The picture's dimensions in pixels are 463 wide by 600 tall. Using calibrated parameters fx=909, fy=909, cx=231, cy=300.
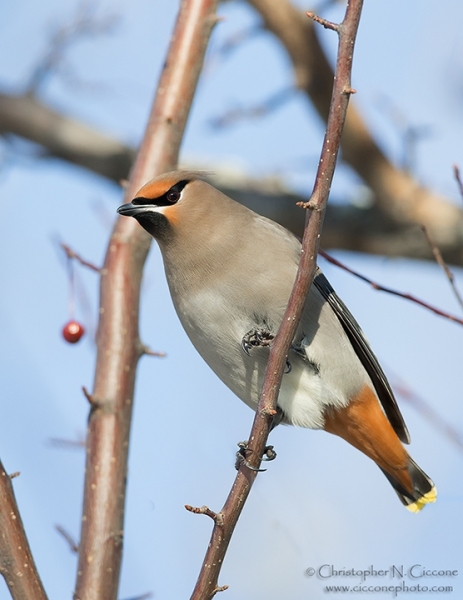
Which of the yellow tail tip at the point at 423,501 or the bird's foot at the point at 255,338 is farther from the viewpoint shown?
the yellow tail tip at the point at 423,501

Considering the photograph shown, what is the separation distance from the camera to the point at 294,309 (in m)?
2.89

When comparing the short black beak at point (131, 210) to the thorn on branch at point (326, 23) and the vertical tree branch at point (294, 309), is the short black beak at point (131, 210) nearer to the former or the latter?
the vertical tree branch at point (294, 309)

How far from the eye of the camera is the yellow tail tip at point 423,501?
4742 millimetres

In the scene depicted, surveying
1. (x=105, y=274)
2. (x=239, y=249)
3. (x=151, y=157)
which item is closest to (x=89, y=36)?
(x=151, y=157)

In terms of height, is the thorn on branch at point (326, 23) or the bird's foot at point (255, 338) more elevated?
the thorn on branch at point (326, 23)

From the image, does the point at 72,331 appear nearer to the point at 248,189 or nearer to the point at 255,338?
the point at 255,338

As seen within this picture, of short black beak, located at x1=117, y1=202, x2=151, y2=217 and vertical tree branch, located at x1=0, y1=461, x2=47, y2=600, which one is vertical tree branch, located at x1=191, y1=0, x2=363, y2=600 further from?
short black beak, located at x1=117, y1=202, x2=151, y2=217

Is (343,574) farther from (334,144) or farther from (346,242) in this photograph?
(346,242)

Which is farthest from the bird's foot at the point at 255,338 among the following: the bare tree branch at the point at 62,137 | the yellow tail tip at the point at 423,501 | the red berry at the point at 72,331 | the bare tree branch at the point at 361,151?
the bare tree branch at the point at 62,137

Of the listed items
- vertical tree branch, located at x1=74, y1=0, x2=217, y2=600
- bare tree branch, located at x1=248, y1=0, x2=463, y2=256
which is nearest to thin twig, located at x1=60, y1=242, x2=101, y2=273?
vertical tree branch, located at x1=74, y1=0, x2=217, y2=600

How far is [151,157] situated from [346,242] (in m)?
4.04

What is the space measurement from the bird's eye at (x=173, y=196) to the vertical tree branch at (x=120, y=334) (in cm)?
43

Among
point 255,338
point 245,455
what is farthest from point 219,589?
point 255,338

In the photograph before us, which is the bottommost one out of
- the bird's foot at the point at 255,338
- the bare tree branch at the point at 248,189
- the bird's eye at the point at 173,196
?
the bird's foot at the point at 255,338
